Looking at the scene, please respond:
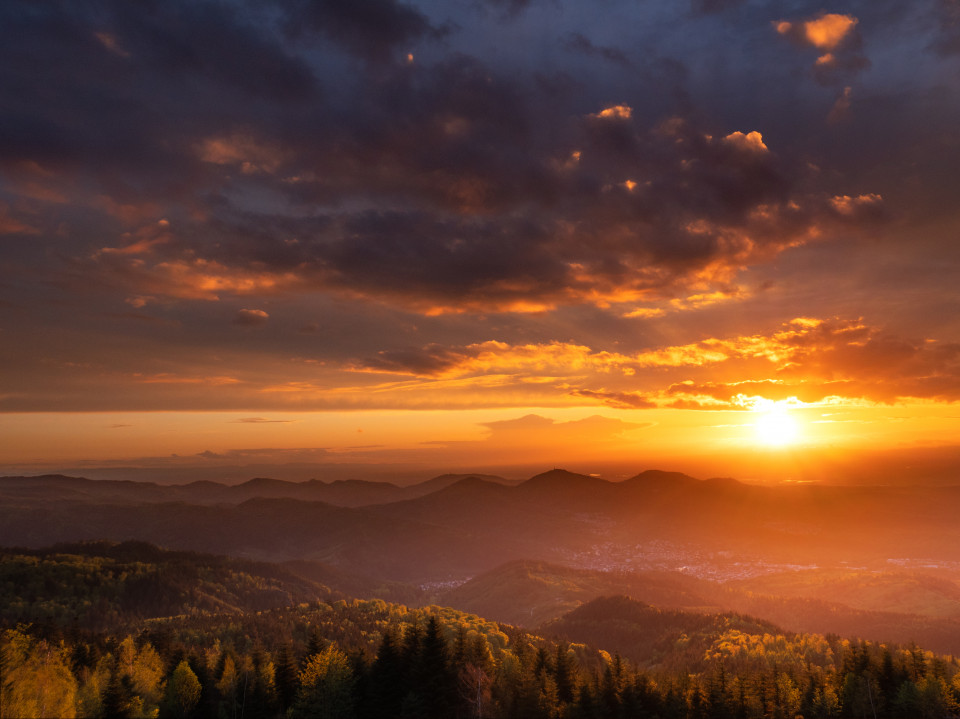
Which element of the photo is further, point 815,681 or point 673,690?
point 815,681

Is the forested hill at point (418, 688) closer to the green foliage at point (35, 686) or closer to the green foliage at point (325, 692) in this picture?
the green foliage at point (325, 692)

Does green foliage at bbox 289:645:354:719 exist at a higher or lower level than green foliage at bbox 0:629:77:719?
lower

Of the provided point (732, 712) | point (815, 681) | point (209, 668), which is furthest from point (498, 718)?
point (815, 681)

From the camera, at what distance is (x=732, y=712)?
387ft

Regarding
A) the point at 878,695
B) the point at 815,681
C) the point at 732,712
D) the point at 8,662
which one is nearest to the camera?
the point at 8,662

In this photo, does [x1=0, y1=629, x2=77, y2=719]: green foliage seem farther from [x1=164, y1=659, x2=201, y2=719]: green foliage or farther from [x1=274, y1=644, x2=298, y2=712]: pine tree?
[x1=274, y1=644, x2=298, y2=712]: pine tree

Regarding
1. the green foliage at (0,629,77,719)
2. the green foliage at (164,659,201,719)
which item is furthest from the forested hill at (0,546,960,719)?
the green foliage at (0,629,77,719)

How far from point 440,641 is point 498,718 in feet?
59.9

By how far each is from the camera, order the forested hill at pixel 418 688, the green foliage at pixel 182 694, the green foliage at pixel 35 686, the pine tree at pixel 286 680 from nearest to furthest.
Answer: the green foliage at pixel 35 686 < the forested hill at pixel 418 688 < the green foliage at pixel 182 694 < the pine tree at pixel 286 680

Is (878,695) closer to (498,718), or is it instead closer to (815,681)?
(815,681)

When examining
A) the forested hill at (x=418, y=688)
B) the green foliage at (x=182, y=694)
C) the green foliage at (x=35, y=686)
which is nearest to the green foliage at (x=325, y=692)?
the forested hill at (x=418, y=688)

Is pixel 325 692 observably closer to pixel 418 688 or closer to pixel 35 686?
pixel 418 688

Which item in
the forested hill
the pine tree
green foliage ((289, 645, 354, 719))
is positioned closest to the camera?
the forested hill

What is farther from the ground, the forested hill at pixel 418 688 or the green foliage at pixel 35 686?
the green foliage at pixel 35 686
